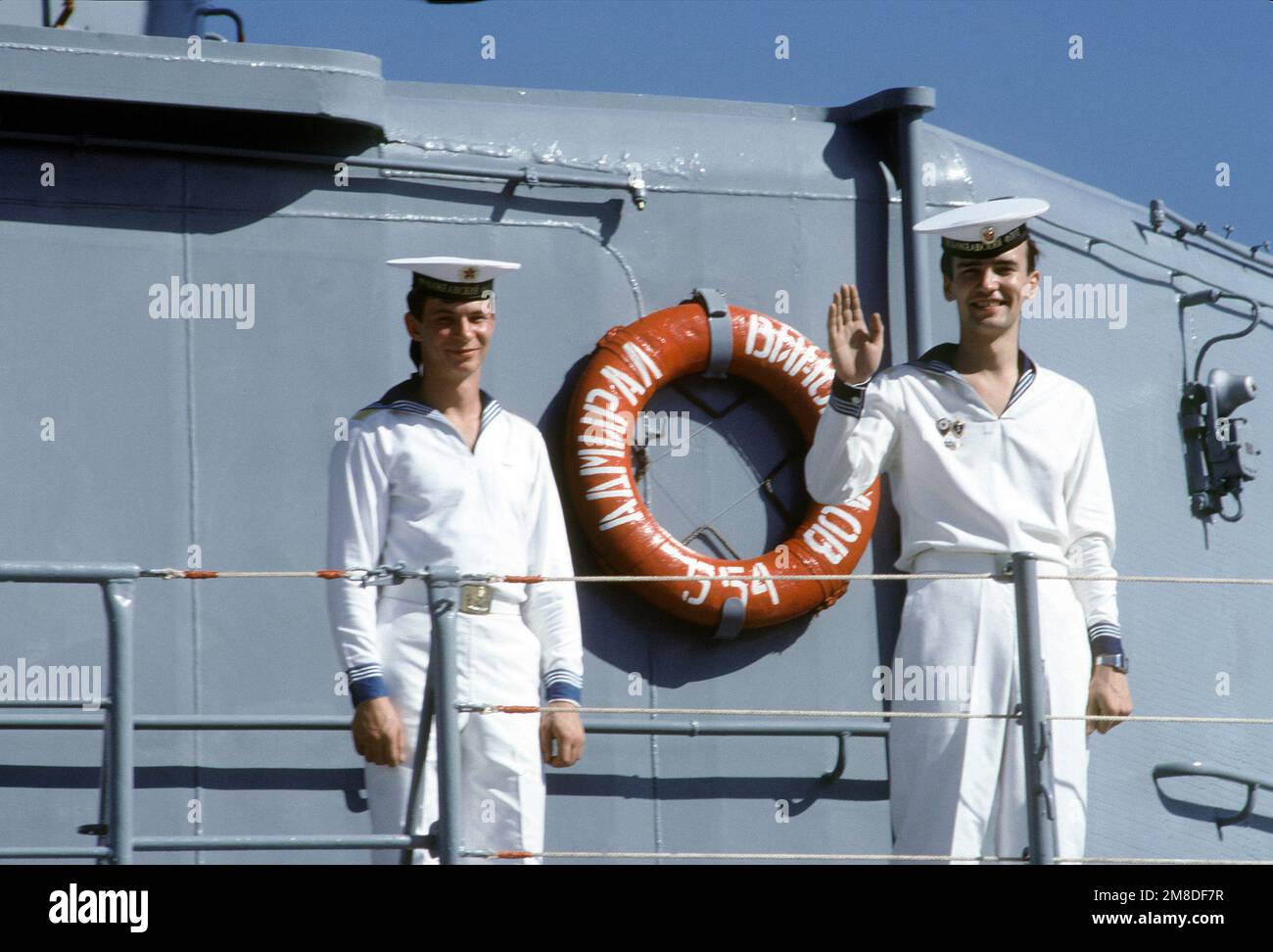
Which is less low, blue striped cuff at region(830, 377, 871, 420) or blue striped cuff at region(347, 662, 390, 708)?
blue striped cuff at region(830, 377, 871, 420)

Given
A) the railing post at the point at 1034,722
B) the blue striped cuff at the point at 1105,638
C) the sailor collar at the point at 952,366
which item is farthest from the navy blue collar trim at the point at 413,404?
the blue striped cuff at the point at 1105,638

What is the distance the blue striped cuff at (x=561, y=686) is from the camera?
13.1ft

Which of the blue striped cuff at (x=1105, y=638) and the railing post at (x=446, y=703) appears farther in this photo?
the blue striped cuff at (x=1105, y=638)

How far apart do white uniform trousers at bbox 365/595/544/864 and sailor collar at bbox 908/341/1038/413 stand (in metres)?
1.16

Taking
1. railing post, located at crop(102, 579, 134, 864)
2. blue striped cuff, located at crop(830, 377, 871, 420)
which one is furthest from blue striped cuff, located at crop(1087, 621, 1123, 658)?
railing post, located at crop(102, 579, 134, 864)

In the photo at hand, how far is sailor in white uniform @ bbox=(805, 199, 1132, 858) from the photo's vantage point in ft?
12.8

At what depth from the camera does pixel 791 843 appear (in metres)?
5.41

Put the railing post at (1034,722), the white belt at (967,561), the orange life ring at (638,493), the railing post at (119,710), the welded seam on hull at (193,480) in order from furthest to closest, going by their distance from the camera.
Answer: the orange life ring at (638,493) → the welded seam on hull at (193,480) → the white belt at (967,561) → the railing post at (1034,722) → the railing post at (119,710)

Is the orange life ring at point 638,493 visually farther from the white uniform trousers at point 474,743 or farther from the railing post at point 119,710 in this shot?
the railing post at point 119,710

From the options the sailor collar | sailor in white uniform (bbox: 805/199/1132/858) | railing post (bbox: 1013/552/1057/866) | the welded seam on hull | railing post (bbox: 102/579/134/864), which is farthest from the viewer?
the welded seam on hull

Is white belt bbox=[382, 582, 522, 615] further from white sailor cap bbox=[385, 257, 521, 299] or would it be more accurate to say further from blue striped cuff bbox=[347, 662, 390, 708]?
white sailor cap bbox=[385, 257, 521, 299]

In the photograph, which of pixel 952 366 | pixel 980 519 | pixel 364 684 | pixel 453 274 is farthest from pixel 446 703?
pixel 952 366

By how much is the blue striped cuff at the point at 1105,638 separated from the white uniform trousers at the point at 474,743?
1250 millimetres
